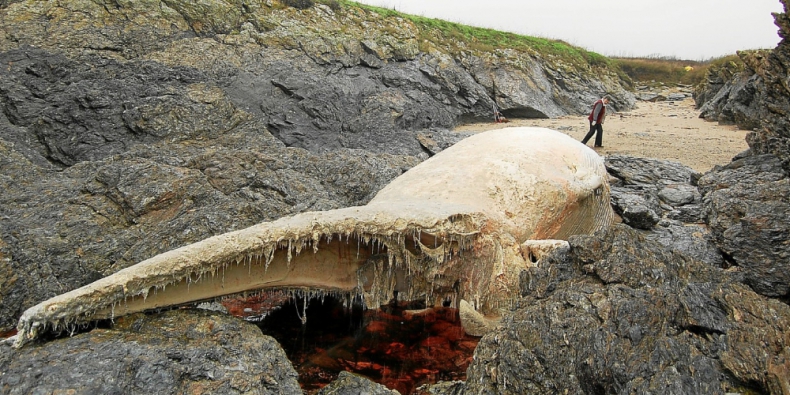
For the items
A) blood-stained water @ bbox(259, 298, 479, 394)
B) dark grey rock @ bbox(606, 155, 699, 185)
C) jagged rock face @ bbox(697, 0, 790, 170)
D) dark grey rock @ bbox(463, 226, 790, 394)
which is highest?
jagged rock face @ bbox(697, 0, 790, 170)

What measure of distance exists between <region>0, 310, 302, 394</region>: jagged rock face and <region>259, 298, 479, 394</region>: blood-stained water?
79 centimetres

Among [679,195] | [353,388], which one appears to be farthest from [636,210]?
[353,388]

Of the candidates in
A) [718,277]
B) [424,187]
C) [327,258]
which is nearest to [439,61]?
[424,187]

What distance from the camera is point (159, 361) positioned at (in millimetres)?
3725

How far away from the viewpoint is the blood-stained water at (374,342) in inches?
198

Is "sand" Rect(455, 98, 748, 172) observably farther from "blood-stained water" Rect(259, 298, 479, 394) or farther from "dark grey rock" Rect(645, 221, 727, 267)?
"blood-stained water" Rect(259, 298, 479, 394)

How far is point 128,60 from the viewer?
11805mm

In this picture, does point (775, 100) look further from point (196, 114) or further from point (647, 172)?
point (196, 114)

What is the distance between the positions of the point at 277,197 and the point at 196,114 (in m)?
3.80

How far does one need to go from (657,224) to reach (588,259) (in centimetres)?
452

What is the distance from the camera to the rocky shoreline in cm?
358

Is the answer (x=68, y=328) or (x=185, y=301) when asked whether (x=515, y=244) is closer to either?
(x=185, y=301)

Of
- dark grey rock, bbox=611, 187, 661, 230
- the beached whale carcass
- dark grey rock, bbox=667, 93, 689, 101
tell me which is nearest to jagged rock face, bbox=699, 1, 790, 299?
dark grey rock, bbox=611, 187, 661, 230

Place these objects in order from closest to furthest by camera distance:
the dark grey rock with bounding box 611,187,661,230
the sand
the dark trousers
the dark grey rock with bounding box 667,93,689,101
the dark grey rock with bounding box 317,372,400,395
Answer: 1. the dark grey rock with bounding box 317,372,400,395
2. the dark grey rock with bounding box 611,187,661,230
3. the sand
4. the dark trousers
5. the dark grey rock with bounding box 667,93,689,101
